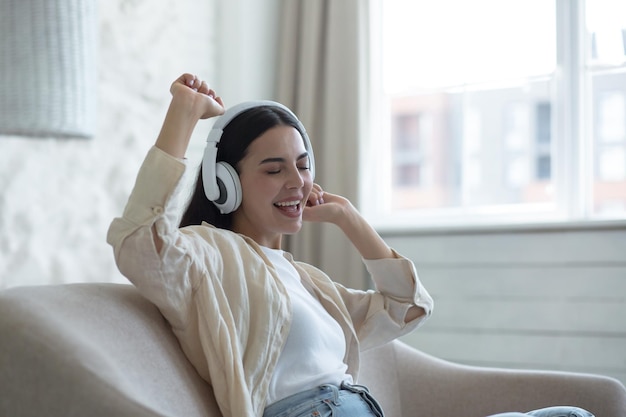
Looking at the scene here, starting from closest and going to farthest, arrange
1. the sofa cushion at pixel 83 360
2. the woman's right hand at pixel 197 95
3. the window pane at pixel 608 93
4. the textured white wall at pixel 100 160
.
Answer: the sofa cushion at pixel 83 360 < the woman's right hand at pixel 197 95 < the textured white wall at pixel 100 160 < the window pane at pixel 608 93

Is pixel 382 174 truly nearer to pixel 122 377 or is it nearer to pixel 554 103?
pixel 554 103

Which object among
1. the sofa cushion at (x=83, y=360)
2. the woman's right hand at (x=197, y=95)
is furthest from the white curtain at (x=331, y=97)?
the sofa cushion at (x=83, y=360)

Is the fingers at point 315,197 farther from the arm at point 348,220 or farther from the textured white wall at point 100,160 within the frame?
the textured white wall at point 100,160

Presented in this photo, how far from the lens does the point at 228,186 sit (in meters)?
1.59

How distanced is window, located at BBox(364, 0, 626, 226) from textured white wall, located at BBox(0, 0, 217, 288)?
2.99 ft

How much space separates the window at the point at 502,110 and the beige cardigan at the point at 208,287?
1.96 meters

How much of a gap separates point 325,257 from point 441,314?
0.54 meters

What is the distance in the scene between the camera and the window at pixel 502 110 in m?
3.22

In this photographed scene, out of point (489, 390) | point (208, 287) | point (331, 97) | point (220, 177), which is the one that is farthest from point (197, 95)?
point (331, 97)

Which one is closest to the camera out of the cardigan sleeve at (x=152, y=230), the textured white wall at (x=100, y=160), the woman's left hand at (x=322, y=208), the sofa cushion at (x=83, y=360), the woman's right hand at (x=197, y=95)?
the sofa cushion at (x=83, y=360)

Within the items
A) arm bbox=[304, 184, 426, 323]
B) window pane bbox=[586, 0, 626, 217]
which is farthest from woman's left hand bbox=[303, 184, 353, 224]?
window pane bbox=[586, 0, 626, 217]

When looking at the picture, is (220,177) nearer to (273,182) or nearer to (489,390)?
(273,182)

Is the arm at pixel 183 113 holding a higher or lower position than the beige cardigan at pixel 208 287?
higher

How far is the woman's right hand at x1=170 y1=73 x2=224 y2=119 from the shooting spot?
4.61ft
